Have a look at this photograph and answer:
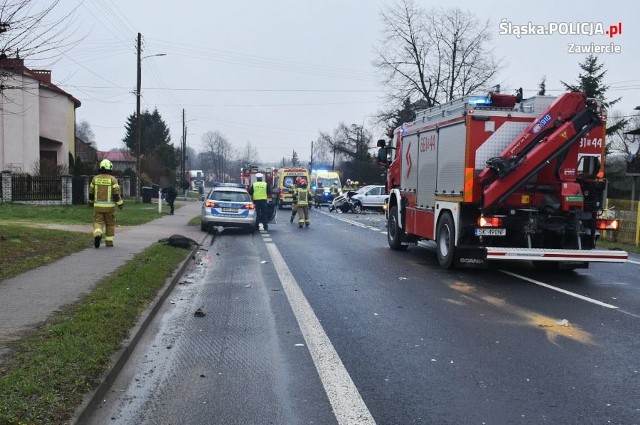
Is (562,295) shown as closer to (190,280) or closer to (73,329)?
(190,280)

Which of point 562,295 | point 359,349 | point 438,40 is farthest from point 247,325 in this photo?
point 438,40

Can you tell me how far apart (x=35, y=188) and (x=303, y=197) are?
14807 mm

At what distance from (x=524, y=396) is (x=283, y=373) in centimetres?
195

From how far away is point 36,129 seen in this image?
4088 cm

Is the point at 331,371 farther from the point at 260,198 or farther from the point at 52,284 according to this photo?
the point at 260,198

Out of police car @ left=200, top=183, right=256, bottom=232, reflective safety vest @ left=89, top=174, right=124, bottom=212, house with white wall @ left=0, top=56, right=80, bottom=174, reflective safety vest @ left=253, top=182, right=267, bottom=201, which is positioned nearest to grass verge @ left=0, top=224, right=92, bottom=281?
reflective safety vest @ left=89, top=174, right=124, bottom=212

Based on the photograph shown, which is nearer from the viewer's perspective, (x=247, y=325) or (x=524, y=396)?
(x=524, y=396)

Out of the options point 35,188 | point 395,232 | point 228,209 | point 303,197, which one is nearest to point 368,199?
point 303,197

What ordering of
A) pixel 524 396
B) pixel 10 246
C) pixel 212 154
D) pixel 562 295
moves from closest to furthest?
1. pixel 524 396
2. pixel 562 295
3. pixel 10 246
4. pixel 212 154

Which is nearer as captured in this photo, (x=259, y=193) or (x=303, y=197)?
(x=259, y=193)

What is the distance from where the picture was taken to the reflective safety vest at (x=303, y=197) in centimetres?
2285

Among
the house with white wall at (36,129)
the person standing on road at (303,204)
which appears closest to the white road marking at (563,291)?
the person standing on road at (303,204)

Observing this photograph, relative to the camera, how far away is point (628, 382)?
17.5ft

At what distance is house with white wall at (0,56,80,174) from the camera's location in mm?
37844
